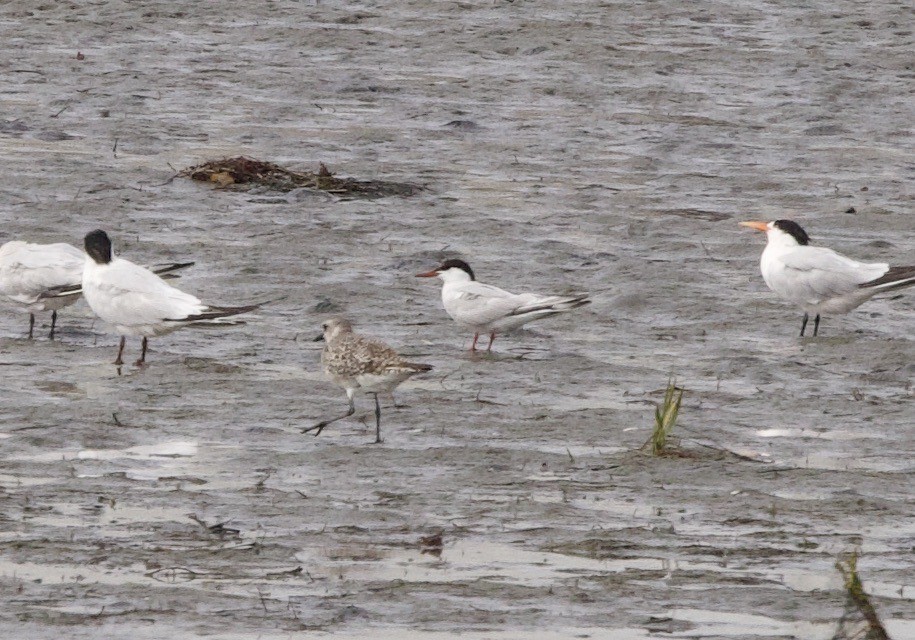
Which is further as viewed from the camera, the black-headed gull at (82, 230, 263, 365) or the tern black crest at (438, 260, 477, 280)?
the tern black crest at (438, 260, 477, 280)

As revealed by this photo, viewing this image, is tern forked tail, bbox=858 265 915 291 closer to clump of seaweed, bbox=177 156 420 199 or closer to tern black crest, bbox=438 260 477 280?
tern black crest, bbox=438 260 477 280

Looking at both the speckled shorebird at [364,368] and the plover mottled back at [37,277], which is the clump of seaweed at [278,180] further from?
the speckled shorebird at [364,368]

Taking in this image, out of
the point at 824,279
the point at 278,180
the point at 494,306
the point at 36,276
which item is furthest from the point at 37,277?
the point at 824,279

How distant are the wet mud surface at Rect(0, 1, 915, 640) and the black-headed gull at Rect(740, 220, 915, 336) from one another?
23 cm

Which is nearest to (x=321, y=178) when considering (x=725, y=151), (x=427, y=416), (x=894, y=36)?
(x=725, y=151)

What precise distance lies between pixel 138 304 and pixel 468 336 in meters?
2.07

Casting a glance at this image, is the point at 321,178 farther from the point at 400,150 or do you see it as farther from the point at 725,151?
the point at 725,151

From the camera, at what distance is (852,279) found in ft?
39.9

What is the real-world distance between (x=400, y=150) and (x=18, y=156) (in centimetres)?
307

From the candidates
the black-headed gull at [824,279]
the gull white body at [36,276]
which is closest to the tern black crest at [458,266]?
the black-headed gull at [824,279]

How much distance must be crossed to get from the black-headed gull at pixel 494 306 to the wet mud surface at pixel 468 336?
24cm

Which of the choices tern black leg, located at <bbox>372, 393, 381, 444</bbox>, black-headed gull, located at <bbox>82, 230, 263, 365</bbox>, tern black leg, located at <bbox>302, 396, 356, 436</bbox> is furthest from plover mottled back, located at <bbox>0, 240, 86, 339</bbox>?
tern black leg, located at <bbox>372, 393, 381, 444</bbox>

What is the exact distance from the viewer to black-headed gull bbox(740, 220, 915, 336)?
12086 mm

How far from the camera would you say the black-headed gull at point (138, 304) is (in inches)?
429
